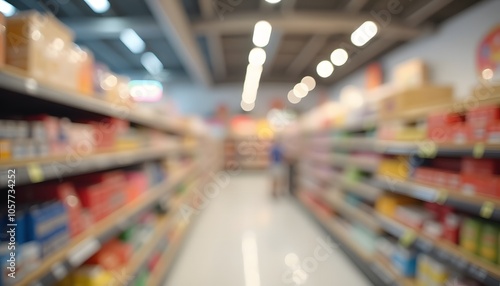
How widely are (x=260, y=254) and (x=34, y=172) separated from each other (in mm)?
3052

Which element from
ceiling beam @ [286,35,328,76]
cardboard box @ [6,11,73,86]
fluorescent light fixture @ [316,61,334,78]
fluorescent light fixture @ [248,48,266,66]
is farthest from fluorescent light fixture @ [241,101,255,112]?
cardboard box @ [6,11,73,86]

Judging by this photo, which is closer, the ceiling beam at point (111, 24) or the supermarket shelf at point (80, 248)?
the supermarket shelf at point (80, 248)

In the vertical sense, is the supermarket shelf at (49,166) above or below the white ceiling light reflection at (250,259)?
above

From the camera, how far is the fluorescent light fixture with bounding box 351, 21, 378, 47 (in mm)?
5023

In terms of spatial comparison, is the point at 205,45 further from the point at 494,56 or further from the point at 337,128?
the point at 494,56

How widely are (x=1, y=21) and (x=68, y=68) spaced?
363 mm

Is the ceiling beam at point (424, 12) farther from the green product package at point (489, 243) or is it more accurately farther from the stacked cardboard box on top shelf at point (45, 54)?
the stacked cardboard box on top shelf at point (45, 54)

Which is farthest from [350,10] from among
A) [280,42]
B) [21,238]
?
[21,238]

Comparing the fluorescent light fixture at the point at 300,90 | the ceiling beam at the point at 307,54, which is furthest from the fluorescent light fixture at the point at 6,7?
the fluorescent light fixture at the point at 300,90

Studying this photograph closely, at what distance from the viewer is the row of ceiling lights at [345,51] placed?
516 centimetres

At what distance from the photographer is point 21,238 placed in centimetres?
110

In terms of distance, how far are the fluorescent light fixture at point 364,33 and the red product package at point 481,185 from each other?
3.93 metres

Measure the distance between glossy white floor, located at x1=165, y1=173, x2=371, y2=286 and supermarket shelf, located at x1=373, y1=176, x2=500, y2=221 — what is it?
1205mm

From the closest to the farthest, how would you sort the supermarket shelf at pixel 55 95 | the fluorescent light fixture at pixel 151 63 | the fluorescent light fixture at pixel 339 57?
1. the supermarket shelf at pixel 55 95
2. the fluorescent light fixture at pixel 339 57
3. the fluorescent light fixture at pixel 151 63
